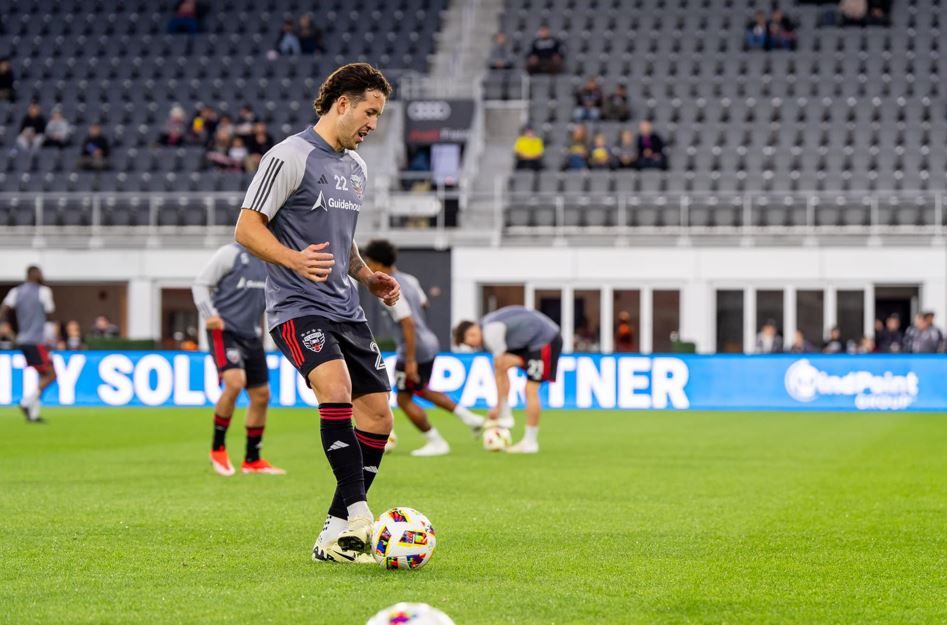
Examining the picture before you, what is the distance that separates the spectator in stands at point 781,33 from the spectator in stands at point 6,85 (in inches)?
670

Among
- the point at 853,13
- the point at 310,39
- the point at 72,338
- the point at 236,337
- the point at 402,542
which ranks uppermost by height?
the point at 853,13

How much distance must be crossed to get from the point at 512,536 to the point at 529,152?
2381cm

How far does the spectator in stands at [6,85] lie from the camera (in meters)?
34.8

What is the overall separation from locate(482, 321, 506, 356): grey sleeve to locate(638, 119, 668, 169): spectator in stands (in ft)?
53.5

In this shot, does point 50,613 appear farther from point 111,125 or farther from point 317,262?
point 111,125

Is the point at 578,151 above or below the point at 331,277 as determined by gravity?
above

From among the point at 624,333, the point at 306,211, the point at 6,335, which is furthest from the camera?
the point at 624,333

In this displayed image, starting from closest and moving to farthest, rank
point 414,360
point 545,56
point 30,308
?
point 414,360, point 30,308, point 545,56

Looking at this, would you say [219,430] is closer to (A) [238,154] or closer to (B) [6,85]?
(A) [238,154]

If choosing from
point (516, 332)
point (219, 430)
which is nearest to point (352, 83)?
point (219, 430)

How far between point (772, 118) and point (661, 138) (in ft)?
8.23

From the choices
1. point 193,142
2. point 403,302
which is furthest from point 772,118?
point 403,302

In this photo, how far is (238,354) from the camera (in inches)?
490

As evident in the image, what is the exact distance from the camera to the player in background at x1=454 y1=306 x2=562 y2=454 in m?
15.4
